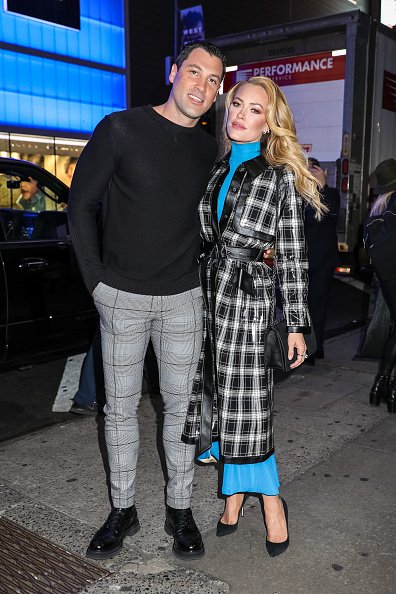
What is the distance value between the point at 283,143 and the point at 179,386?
113cm

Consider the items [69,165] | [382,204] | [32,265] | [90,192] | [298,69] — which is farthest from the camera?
[69,165]

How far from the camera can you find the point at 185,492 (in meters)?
2.96

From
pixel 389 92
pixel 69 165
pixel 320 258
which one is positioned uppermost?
pixel 389 92

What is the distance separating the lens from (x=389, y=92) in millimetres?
8375

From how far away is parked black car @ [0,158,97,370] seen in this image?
4840mm

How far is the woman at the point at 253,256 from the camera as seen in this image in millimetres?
2715

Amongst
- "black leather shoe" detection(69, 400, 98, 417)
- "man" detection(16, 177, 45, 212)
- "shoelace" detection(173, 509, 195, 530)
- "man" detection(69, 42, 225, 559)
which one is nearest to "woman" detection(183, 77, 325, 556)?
"man" detection(69, 42, 225, 559)

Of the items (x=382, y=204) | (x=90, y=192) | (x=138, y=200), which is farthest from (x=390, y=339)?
(x=90, y=192)

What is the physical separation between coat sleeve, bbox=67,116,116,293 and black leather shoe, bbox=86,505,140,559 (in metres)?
1.03

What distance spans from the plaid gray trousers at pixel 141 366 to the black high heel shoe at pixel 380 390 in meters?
2.36

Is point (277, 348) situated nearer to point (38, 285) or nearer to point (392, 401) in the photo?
point (392, 401)

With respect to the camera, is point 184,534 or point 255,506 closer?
point 184,534

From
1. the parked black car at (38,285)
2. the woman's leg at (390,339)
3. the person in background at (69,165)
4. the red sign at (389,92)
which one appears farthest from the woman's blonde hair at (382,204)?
the person in background at (69,165)

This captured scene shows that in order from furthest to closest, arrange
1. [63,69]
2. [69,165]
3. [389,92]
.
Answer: [69,165] < [63,69] < [389,92]
